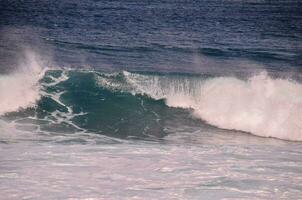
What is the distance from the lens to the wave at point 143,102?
1495 cm

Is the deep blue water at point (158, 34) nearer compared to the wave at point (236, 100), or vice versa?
the wave at point (236, 100)

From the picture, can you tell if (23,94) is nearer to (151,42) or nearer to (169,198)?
(169,198)

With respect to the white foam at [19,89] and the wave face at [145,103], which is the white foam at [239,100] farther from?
the white foam at [19,89]

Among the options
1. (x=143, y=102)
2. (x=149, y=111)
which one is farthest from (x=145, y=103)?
(x=149, y=111)

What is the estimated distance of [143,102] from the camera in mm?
17328

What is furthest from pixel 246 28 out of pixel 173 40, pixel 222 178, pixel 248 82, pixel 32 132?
pixel 222 178

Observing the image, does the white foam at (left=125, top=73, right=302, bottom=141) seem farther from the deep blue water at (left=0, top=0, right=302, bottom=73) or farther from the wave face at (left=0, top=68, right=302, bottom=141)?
the deep blue water at (left=0, top=0, right=302, bottom=73)

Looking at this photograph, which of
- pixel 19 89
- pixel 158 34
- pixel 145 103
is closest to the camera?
pixel 19 89

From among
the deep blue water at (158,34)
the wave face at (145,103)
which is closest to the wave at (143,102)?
the wave face at (145,103)

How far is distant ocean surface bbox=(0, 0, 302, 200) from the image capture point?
925cm

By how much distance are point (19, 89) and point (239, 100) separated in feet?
23.4

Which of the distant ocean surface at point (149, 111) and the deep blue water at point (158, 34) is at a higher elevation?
the deep blue water at point (158, 34)

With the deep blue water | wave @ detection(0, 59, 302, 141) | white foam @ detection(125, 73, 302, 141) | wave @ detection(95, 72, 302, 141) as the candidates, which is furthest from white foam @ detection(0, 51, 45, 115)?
the deep blue water

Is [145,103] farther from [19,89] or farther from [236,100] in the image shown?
[19,89]
